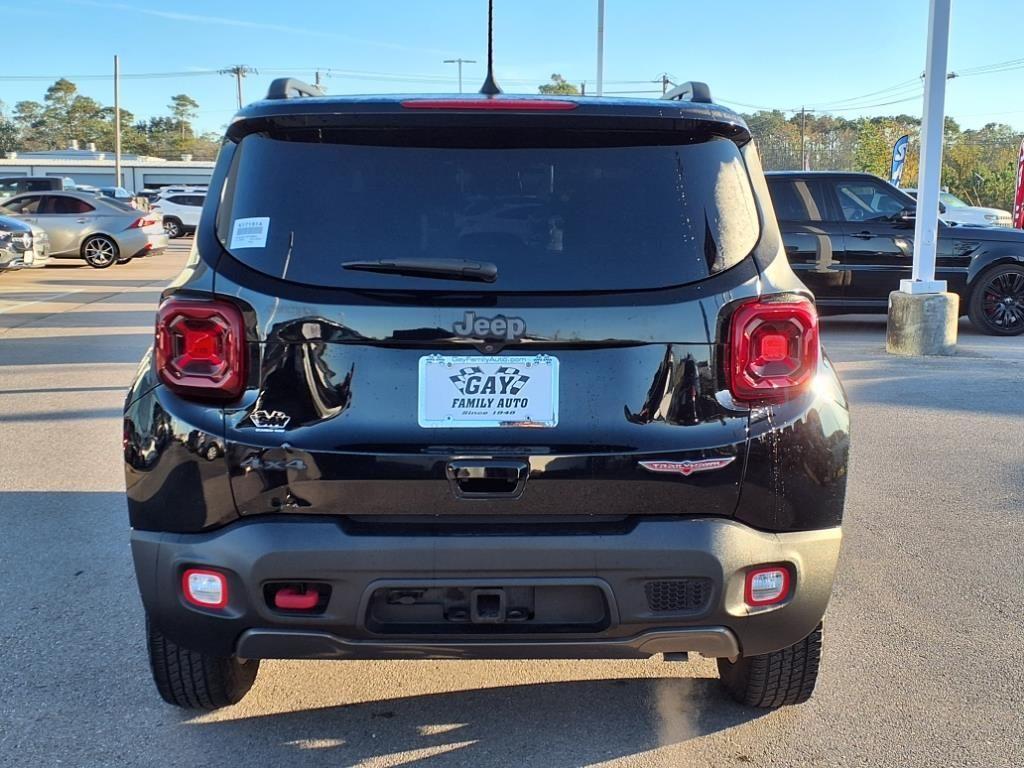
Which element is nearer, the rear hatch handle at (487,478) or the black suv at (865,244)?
the rear hatch handle at (487,478)

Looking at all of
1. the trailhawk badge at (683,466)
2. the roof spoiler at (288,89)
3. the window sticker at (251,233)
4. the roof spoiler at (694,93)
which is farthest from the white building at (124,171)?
the trailhawk badge at (683,466)

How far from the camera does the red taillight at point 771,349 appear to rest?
8.73ft

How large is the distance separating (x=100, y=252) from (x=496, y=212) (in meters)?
22.2

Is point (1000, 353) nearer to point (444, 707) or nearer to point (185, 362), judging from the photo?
point (444, 707)

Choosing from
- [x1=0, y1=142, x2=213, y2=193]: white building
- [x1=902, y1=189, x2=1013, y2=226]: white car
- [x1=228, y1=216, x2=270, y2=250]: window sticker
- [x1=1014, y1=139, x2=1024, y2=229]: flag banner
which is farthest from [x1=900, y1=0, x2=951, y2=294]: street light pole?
[x1=0, y1=142, x2=213, y2=193]: white building

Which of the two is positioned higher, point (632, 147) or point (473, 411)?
point (632, 147)

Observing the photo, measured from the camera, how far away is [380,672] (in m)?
3.57

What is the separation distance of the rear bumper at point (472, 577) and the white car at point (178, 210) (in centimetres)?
3716

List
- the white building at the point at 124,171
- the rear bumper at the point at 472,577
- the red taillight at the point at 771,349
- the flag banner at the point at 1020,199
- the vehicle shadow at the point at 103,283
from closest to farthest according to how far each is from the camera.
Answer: the rear bumper at the point at 472,577 < the red taillight at the point at 771,349 < the vehicle shadow at the point at 103,283 < the flag banner at the point at 1020,199 < the white building at the point at 124,171

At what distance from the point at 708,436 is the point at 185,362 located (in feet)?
4.44

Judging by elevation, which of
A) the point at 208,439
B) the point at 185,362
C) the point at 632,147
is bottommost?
the point at 208,439

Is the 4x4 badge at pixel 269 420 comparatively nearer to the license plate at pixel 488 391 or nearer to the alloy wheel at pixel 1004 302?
the license plate at pixel 488 391

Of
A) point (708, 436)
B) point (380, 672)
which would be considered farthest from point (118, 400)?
point (708, 436)

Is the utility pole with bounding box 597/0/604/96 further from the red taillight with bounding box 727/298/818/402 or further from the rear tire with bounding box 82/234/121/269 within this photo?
the red taillight with bounding box 727/298/818/402
